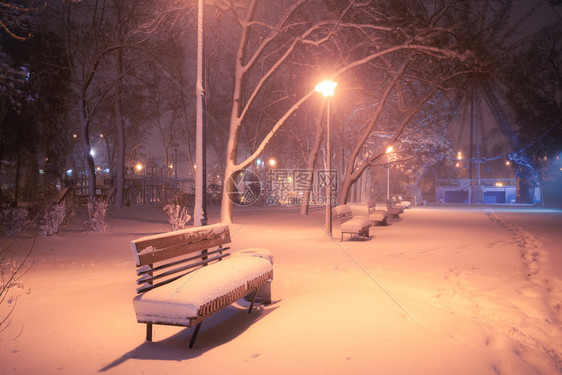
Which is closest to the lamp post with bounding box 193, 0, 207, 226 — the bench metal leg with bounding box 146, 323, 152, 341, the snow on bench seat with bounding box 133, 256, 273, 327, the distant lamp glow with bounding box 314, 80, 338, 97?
the snow on bench seat with bounding box 133, 256, 273, 327

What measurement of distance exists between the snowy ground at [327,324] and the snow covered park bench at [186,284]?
1.31 feet

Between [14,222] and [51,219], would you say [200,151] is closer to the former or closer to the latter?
[51,219]

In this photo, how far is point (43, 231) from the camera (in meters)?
12.9

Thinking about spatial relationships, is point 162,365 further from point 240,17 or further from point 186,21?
point 240,17

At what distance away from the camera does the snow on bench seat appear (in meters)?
3.84

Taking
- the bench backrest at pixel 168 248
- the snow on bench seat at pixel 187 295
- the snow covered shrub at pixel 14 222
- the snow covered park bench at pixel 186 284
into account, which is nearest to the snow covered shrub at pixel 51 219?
the snow covered shrub at pixel 14 222

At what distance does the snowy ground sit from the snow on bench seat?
0.39 metres

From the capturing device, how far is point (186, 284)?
4215 mm

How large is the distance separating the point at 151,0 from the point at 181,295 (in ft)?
Result: 66.9

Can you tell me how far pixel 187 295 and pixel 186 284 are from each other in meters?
0.27

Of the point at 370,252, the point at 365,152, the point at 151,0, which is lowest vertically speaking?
the point at 370,252

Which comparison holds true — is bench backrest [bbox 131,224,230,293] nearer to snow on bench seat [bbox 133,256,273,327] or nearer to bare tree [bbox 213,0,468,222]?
snow on bench seat [bbox 133,256,273,327]

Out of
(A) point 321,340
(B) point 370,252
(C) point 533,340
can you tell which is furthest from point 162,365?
(B) point 370,252

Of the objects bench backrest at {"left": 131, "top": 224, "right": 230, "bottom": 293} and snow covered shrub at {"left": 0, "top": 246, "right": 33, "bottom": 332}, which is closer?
bench backrest at {"left": 131, "top": 224, "right": 230, "bottom": 293}
